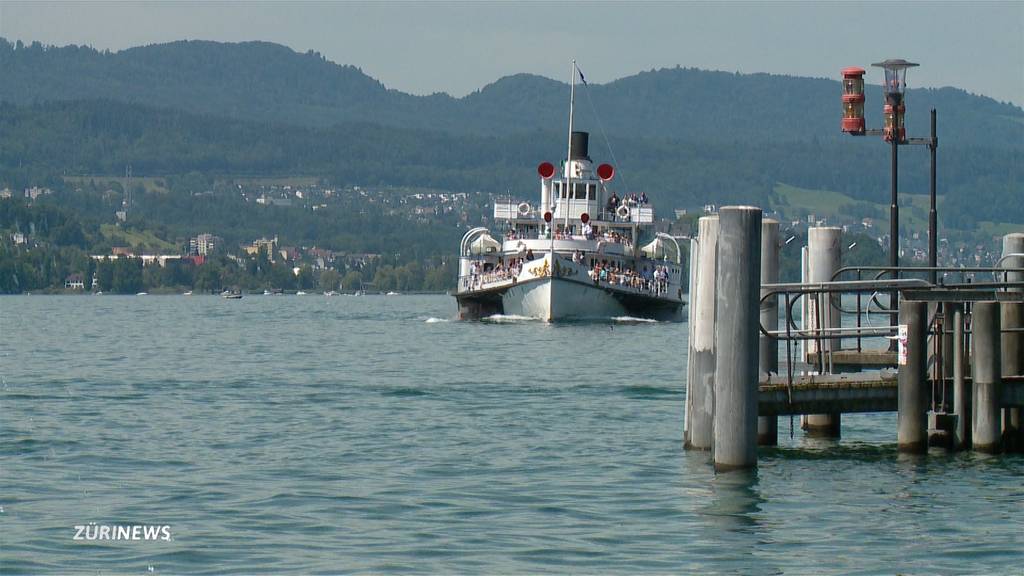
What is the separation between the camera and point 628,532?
17656mm

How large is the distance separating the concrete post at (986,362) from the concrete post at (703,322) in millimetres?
3037

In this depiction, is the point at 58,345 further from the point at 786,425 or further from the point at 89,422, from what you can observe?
the point at 786,425

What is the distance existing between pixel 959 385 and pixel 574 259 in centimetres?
5983

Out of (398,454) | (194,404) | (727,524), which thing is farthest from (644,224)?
(727,524)

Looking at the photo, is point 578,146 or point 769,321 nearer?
point 769,321

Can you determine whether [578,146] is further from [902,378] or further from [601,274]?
[902,378]

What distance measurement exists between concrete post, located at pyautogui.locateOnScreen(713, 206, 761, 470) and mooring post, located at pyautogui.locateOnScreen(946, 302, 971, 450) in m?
3.14

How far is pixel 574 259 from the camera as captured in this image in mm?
80875

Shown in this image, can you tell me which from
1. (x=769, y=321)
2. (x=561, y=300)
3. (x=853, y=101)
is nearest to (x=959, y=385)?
(x=769, y=321)

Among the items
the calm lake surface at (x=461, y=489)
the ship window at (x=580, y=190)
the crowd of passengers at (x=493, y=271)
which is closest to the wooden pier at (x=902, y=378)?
the calm lake surface at (x=461, y=489)

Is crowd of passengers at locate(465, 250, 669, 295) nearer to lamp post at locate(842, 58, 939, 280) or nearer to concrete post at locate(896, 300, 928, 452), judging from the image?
lamp post at locate(842, 58, 939, 280)

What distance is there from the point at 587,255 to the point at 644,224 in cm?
631

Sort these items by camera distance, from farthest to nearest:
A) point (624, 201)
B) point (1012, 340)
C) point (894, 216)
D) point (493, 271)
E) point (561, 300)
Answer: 1. point (624, 201)
2. point (493, 271)
3. point (561, 300)
4. point (894, 216)
5. point (1012, 340)

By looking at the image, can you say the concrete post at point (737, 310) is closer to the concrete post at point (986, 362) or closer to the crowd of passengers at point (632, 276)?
the concrete post at point (986, 362)
